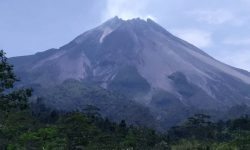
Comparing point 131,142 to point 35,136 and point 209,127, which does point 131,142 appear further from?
point 209,127

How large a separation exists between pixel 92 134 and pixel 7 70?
20822 millimetres

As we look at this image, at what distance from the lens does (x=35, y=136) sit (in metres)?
44.2

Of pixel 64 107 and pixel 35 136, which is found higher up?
pixel 64 107

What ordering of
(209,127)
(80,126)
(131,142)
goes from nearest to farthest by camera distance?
(80,126) < (131,142) < (209,127)

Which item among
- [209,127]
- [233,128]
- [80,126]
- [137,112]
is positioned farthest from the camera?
[137,112]

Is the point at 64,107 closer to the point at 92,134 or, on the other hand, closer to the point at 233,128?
the point at 233,128

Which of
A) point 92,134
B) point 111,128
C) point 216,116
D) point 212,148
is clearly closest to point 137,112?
point 216,116

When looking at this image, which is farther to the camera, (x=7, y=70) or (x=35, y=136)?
(x=35, y=136)

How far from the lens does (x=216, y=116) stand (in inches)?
6575

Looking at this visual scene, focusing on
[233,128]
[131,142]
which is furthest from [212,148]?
[233,128]

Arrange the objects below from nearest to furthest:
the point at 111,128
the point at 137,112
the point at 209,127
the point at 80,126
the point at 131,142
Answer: the point at 80,126, the point at 131,142, the point at 111,128, the point at 209,127, the point at 137,112

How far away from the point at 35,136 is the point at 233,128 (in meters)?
37.5

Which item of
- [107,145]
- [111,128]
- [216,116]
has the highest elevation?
[216,116]

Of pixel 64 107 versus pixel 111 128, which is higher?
pixel 64 107
